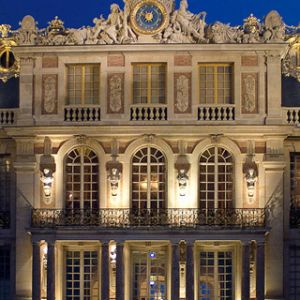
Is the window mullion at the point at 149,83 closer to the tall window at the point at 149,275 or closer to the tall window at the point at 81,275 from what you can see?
the tall window at the point at 149,275

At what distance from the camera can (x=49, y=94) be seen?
125 feet

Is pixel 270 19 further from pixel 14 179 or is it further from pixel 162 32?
pixel 14 179

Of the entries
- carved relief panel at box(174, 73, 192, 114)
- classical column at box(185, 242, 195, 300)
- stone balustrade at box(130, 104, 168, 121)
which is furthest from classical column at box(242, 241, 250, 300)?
stone balustrade at box(130, 104, 168, 121)

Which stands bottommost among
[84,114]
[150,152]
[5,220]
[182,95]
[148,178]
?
[5,220]

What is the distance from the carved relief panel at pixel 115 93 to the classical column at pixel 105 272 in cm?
561

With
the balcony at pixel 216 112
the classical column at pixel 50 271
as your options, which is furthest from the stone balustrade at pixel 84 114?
the classical column at pixel 50 271

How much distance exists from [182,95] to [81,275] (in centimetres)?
860

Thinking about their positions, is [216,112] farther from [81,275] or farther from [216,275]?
[81,275]

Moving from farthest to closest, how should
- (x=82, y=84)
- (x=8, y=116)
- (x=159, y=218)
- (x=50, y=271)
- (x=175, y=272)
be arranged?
(x=8, y=116)
(x=82, y=84)
(x=159, y=218)
(x=50, y=271)
(x=175, y=272)

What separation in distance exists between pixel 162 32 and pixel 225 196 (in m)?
7.30

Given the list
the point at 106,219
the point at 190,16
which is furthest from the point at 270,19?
the point at 106,219

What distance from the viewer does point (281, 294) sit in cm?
3697

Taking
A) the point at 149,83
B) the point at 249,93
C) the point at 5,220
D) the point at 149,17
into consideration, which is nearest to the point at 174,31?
the point at 149,17

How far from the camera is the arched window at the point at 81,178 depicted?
3772 cm
